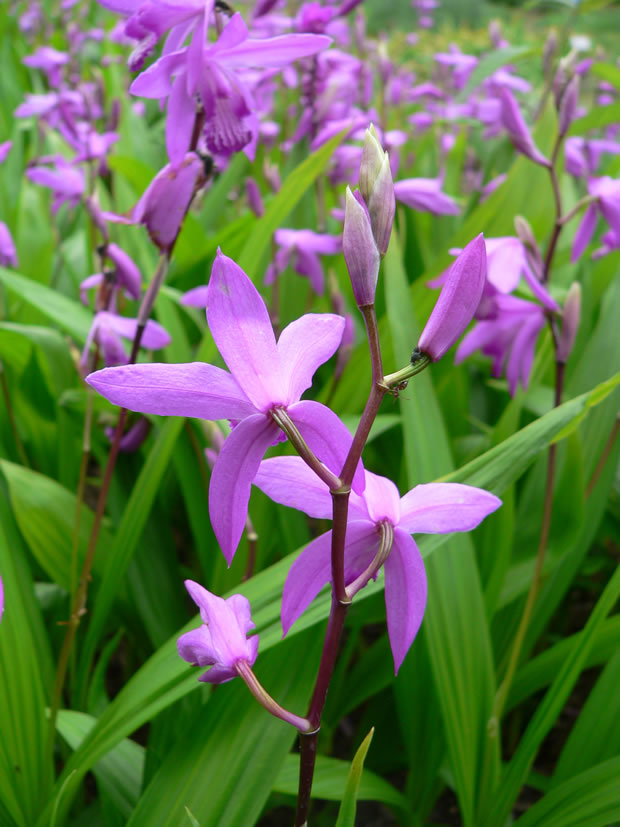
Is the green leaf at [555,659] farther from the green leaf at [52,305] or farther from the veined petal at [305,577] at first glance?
the green leaf at [52,305]

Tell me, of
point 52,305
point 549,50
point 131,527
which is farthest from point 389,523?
point 549,50

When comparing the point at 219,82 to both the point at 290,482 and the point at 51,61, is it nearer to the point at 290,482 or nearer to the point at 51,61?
the point at 290,482

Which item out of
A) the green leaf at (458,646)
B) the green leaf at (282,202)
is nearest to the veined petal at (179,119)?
the green leaf at (282,202)

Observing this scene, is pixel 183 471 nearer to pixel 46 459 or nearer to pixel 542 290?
pixel 46 459

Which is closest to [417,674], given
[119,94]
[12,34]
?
[119,94]

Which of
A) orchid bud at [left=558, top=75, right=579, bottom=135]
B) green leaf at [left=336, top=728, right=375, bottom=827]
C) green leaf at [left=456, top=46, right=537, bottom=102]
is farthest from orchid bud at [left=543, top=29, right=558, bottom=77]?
green leaf at [left=336, top=728, right=375, bottom=827]
